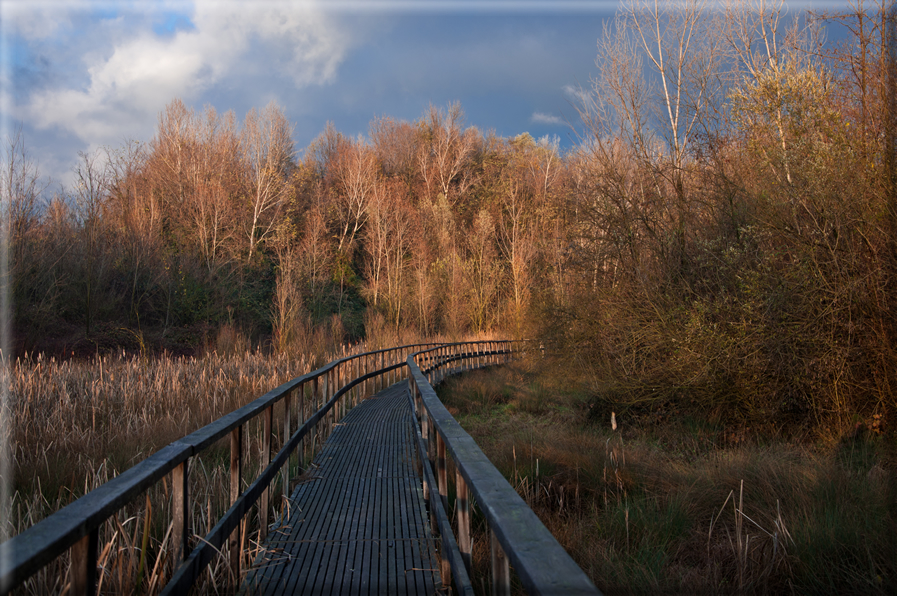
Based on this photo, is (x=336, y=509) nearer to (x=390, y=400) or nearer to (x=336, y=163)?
(x=390, y=400)

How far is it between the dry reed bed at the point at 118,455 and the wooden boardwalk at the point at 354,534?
0.27 meters

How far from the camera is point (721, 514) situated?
208 inches

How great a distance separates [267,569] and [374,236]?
32.7 metres

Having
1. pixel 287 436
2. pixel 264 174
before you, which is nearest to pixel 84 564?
pixel 287 436

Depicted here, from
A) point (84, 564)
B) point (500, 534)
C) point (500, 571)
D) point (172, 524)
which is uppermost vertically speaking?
point (500, 534)

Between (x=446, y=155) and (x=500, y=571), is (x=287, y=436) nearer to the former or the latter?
(x=500, y=571)

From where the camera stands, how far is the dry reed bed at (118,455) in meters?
2.83

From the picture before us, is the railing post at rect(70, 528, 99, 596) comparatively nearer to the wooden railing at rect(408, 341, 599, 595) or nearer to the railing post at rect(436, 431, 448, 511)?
the wooden railing at rect(408, 341, 599, 595)

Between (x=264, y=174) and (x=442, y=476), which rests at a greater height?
(x=264, y=174)

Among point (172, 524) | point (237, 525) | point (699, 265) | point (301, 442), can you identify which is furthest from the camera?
point (699, 265)

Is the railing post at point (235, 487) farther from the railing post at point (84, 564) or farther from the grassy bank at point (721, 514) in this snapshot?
the grassy bank at point (721, 514)

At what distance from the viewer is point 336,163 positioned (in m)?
41.7

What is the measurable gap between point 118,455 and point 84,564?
5.00 meters

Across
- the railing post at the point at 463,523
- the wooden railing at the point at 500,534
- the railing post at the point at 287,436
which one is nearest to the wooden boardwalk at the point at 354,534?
the railing post at the point at 287,436
